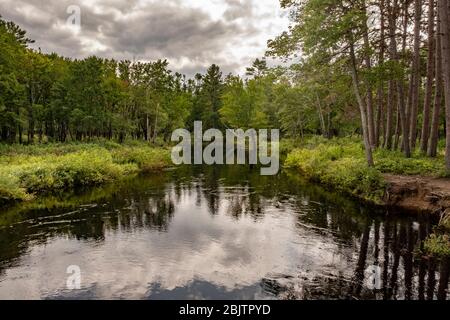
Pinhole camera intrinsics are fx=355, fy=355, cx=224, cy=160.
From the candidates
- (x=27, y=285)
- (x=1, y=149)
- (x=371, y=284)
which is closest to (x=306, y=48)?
(x=371, y=284)

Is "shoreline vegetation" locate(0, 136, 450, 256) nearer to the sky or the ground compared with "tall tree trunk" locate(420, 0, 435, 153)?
nearer to the ground

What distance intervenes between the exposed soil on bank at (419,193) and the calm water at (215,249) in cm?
103

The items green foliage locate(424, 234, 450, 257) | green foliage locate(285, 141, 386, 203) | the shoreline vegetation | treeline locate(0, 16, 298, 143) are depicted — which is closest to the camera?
green foliage locate(424, 234, 450, 257)

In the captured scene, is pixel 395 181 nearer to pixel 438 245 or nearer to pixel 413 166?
→ pixel 413 166

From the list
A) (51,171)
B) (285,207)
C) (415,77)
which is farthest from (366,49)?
(51,171)

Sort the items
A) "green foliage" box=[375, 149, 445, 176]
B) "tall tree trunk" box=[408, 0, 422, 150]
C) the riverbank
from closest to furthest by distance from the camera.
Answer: the riverbank, "green foliage" box=[375, 149, 445, 176], "tall tree trunk" box=[408, 0, 422, 150]

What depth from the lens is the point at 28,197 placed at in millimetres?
17203

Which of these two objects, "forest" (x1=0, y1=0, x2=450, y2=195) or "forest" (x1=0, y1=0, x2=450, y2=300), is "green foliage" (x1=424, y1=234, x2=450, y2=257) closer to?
"forest" (x1=0, y1=0, x2=450, y2=300)

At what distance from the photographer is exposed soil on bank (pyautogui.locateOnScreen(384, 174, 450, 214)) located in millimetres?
13195

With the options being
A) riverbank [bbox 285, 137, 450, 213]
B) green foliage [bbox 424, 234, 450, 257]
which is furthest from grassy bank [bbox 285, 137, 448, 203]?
green foliage [bbox 424, 234, 450, 257]

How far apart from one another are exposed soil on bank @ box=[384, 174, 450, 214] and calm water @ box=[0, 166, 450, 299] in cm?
103

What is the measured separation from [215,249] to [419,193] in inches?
361

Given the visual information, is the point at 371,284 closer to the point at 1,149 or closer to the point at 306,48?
the point at 306,48

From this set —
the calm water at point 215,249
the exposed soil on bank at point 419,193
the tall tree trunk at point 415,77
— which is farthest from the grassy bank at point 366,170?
the tall tree trunk at point 415,77
